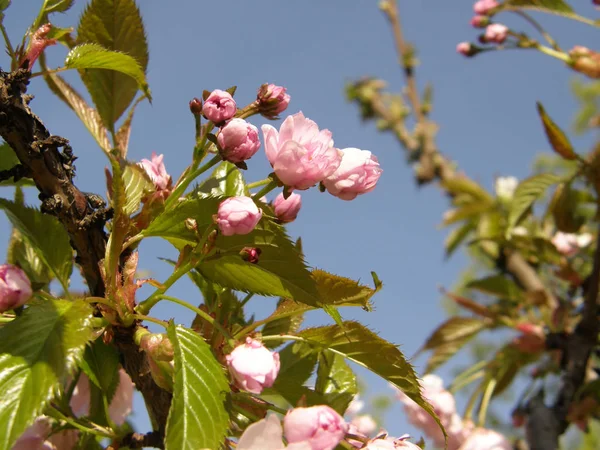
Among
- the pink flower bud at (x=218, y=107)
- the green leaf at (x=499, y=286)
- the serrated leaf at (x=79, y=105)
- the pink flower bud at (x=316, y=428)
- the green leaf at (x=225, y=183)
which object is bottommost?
the green leaf at (x=499, y=286)

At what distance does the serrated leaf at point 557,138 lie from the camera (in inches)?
64.8

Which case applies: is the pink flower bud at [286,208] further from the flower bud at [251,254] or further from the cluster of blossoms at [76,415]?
the cluster of blossoms at [76,415]

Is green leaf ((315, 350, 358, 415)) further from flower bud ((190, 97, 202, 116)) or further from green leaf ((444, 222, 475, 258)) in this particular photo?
green leaf ((444, 222, 475, 258))

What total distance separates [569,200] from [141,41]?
4.59ft

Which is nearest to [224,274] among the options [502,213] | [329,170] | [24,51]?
[329,170]

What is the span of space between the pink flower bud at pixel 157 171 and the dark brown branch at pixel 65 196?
14 centimetres

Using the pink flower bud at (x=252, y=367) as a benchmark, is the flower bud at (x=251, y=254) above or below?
above

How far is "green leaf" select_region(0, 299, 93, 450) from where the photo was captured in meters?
0.59

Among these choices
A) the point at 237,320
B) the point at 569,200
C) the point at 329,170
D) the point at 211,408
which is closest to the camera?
the point at 211,408

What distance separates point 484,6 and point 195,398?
7.64 feet

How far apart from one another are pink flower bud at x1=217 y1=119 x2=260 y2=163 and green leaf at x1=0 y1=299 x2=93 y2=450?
0.85 ft

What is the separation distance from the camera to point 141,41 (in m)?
1.04

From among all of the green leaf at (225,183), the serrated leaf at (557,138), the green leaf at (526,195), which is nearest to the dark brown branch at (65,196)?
the green leaf at (225,183)

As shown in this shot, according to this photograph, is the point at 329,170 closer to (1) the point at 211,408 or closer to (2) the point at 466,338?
(1) the point at 211,408
